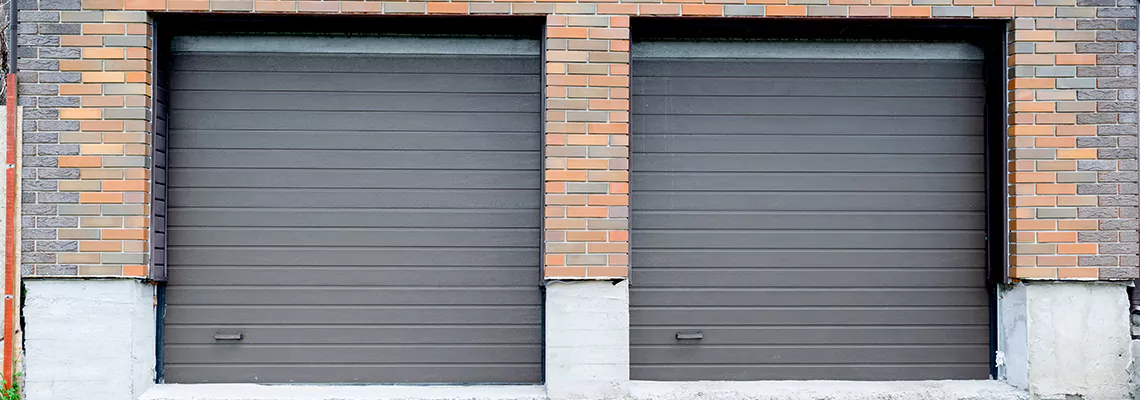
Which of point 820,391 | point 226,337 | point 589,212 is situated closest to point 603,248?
point 589,212

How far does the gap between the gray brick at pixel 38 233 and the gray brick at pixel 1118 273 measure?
5.84m

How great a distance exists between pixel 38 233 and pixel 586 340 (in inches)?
120

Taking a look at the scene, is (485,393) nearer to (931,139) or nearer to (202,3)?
(202,3)

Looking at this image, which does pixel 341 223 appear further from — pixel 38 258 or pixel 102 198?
pixel 38 258

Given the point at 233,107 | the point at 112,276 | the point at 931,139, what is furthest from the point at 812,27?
the point at 112,276

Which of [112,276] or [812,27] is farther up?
[812,27]

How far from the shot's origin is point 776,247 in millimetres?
5367

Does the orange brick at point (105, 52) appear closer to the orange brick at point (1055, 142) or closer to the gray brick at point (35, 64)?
the gray brick at point (35, 64)

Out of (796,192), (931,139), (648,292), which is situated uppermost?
(931,139)

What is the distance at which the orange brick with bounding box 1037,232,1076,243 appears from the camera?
5055 mm

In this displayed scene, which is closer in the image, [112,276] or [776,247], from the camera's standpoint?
[112,276]

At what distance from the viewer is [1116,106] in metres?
5.07

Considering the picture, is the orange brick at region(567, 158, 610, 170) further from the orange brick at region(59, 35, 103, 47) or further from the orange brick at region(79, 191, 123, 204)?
the orange brick at region(59, 35, 103, 47)

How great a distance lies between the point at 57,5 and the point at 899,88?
4868mm
